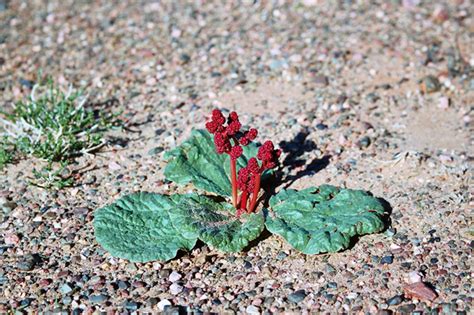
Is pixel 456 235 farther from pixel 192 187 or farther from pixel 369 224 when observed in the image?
pixel 192 187

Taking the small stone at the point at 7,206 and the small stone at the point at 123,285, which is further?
the small stone at the point at 7,206

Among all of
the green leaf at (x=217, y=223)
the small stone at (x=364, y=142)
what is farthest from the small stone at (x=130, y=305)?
the small stone at (x=364, y=142)

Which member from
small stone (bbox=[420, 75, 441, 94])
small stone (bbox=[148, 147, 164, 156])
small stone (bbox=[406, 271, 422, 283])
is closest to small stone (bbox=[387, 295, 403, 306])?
small stone (bbox=[406, 271, 422, 283])

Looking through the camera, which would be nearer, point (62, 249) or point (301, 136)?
point (62, 249)

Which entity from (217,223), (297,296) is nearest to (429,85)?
(217,223)

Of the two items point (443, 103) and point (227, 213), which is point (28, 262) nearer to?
point (227, 213)

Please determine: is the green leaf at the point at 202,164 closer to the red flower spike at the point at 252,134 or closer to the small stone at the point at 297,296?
the red flower spike at the point at 252,134

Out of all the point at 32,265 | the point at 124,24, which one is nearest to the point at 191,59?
the point at 124,24
